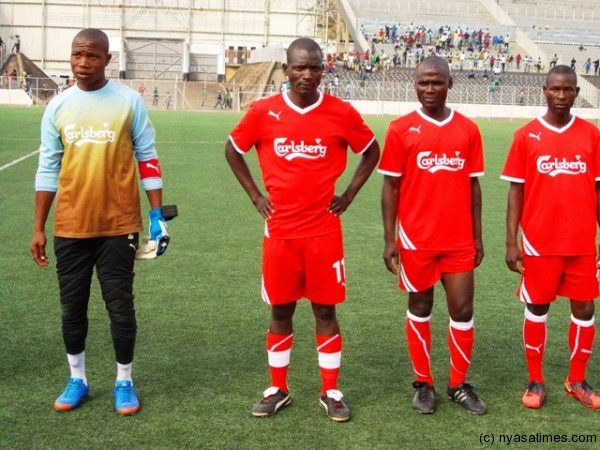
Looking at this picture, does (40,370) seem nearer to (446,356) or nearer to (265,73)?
(446,356)

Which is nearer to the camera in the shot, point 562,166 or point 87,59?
point 87,59

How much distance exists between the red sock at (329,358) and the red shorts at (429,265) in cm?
51

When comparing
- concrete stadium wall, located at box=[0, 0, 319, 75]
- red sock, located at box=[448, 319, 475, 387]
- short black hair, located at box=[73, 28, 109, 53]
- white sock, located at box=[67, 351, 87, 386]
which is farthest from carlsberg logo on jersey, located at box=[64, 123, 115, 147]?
concrete stadium wall, located at box=[0, 0, 319, 75]

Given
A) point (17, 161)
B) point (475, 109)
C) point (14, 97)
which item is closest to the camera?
point (17, 161)

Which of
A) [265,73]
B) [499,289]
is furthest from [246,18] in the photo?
[499,289]

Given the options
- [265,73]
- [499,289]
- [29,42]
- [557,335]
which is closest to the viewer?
[557,335]

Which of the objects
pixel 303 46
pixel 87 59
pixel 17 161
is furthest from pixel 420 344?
pixel 17 161

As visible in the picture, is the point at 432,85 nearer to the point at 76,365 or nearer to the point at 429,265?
the point at 429,265

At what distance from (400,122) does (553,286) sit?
126 centimetres

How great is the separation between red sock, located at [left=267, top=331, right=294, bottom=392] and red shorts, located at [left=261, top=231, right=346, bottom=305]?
0.81ft

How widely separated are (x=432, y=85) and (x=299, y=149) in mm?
804

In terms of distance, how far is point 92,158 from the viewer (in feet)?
15.3

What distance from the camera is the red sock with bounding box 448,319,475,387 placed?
16.3 feet

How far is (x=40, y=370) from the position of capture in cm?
547
